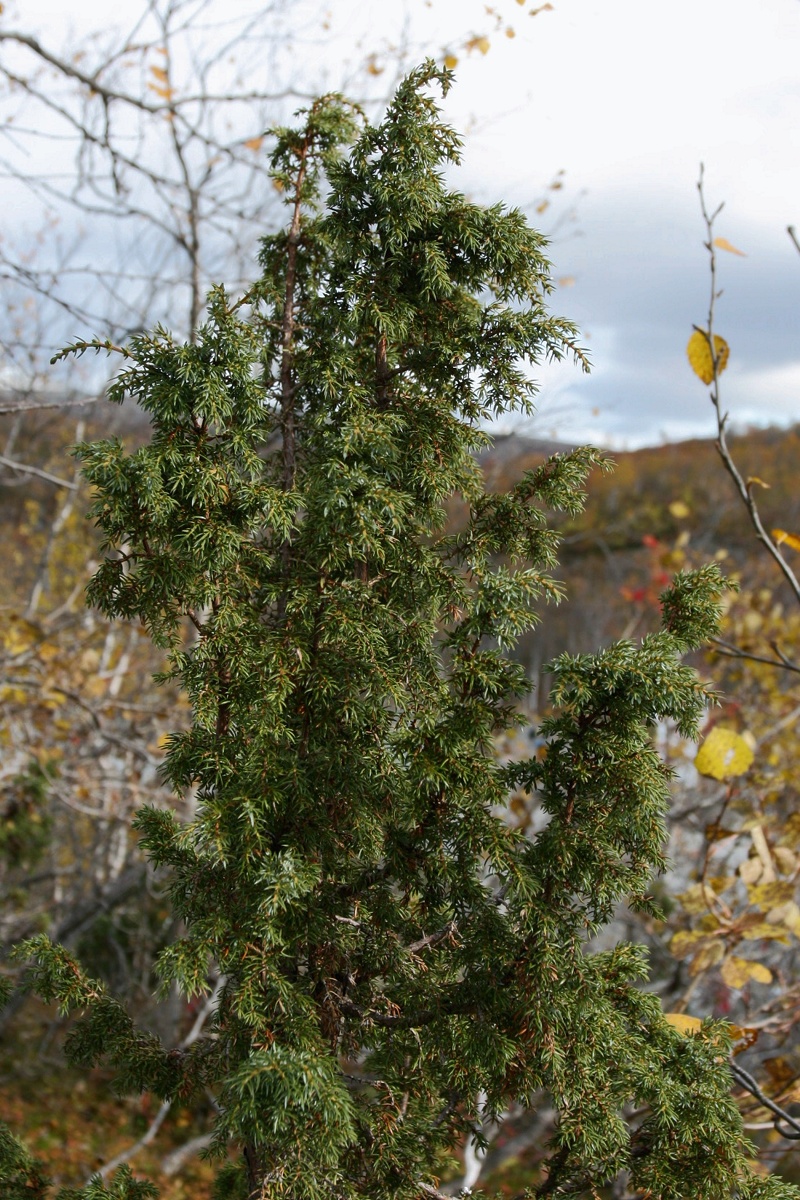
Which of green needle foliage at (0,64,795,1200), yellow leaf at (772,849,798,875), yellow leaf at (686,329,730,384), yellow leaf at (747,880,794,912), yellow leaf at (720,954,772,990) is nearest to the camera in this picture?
green needle foliage at (0,64,795,1200)

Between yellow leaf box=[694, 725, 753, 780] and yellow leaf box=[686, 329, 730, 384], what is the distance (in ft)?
2.83

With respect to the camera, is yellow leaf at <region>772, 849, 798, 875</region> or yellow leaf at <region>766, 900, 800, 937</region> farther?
yellow leaf at <region>772, 849, 798, 875</region>

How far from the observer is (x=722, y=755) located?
7.24 ft

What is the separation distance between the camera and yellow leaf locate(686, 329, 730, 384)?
2.11 metres

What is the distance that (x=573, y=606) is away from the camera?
77.0 feet

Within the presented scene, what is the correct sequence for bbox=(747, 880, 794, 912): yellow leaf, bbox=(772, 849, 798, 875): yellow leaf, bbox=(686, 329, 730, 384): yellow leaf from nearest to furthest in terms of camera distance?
1. bbox=(686, 329, 730, 384): yellow leaf
2. bbox=(747, 880, 794, 912): yellow leaf
3. bbox=(772, 849, 798, 875): yellow leaf

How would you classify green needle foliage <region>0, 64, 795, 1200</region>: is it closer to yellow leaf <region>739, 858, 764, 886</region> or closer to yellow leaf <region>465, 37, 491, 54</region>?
yellow leaf <region>739, 858, 764, 886</region>

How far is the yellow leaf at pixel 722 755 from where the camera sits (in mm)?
2184

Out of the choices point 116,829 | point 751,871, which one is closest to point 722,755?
point 751,871

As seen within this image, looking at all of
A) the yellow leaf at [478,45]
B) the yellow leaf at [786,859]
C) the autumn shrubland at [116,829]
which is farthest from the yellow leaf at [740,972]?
the yellow leaf at [478,45]

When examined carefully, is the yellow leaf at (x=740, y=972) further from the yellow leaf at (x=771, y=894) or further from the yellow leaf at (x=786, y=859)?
the yellow leaf at (x=786, y=859)

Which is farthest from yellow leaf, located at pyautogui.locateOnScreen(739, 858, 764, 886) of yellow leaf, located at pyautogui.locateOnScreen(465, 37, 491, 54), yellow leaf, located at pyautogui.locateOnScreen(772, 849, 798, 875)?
yellow leaf, located at pyautogui.locateOnScreen(465, 37, 491, 54)

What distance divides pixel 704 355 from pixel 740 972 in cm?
157

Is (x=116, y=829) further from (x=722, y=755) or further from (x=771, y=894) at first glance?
(x=722, y=755)
